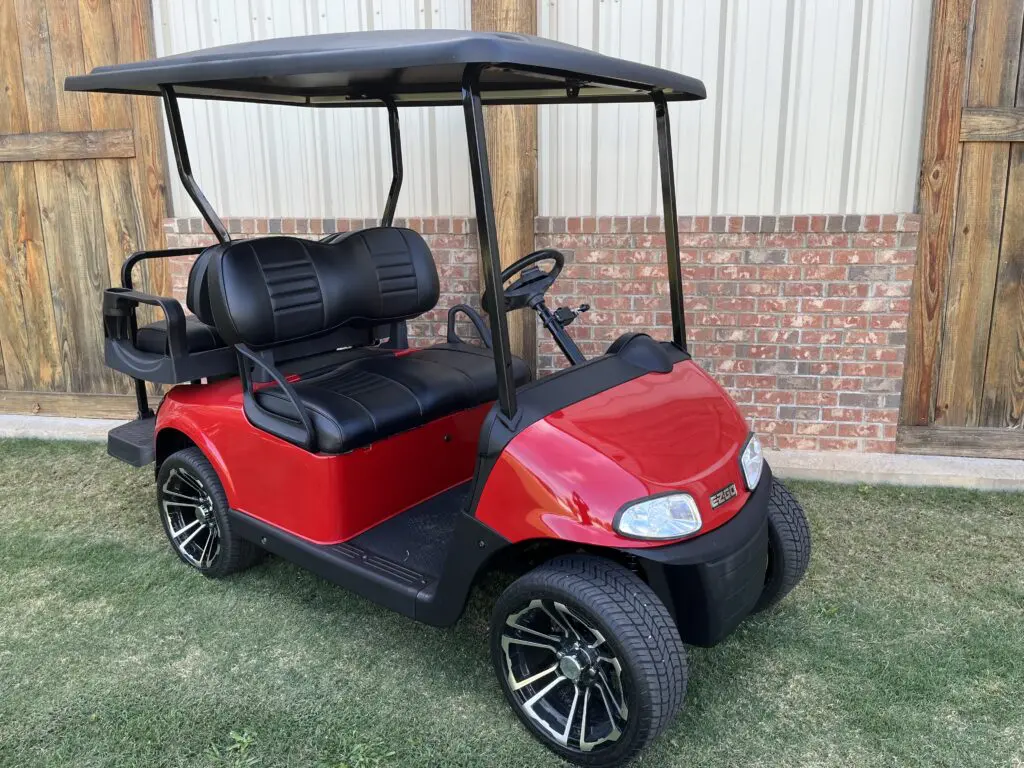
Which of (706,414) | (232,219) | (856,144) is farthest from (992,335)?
(232,219)

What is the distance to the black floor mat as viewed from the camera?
2.62 m

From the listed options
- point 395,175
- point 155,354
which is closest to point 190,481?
point 155,354

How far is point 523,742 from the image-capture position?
2.28 metres

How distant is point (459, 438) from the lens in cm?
303

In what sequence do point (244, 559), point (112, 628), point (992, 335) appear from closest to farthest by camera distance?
point (112, 628) < point (244, 559) < point (992, 335)

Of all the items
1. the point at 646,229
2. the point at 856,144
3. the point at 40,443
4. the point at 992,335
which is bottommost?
the point at 40,443

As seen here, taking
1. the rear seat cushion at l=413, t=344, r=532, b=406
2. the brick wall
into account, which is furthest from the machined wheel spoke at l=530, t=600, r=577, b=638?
the brick wall

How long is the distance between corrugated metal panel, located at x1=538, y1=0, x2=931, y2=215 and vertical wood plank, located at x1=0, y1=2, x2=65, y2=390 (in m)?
3.03

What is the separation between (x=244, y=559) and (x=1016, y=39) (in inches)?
156

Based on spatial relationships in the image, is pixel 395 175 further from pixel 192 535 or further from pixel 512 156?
pixel 192 535

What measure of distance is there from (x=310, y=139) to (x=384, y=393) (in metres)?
2.08

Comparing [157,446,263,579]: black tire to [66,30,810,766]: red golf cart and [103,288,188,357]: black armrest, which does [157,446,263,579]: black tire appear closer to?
[66,30,810,766]: red golf cart

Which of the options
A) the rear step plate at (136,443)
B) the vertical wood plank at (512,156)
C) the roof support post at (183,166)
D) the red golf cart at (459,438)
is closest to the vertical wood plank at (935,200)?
the red golf cart at (459,438)

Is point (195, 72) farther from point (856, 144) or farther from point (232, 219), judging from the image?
point (856, 144)
